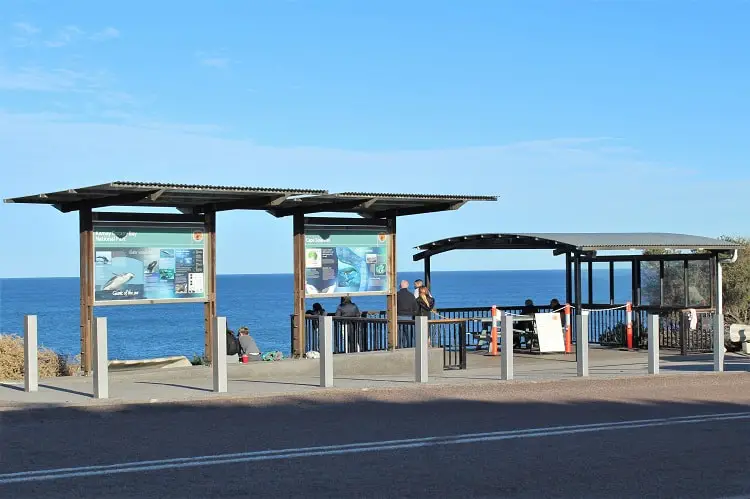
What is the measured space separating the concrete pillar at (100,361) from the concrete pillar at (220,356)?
1528 millimetres

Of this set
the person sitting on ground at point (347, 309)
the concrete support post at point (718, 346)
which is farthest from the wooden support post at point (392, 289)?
the concrete support post at point (718, 346)

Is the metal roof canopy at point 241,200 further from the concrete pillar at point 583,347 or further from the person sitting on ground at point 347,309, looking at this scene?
the concrete pillar at point 583,347

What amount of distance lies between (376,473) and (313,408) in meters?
4.80

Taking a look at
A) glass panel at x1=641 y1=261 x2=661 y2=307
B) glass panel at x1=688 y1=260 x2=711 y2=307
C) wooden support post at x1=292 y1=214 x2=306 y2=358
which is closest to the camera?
wooden support post at x1=292 y1=214 x2=306 y2=358

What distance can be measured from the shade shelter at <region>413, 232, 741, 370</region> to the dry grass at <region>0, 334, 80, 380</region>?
8.62 meters

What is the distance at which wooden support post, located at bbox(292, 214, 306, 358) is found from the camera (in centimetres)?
1908

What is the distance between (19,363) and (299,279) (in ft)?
19.4

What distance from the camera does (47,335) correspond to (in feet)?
229

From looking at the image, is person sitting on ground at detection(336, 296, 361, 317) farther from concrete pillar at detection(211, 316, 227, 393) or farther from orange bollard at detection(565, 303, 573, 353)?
concrete pillar at detection(211, 316, 227, 393)

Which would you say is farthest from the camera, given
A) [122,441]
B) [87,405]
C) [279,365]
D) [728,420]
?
[279,365]

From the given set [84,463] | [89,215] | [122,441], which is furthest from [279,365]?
[84,463]

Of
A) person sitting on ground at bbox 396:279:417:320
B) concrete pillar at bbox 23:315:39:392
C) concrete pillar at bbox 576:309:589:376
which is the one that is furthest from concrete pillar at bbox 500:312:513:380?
concrete pillar at bbox 23:315:39:392

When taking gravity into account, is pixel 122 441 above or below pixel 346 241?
below

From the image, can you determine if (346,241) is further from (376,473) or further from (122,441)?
(376,473)
